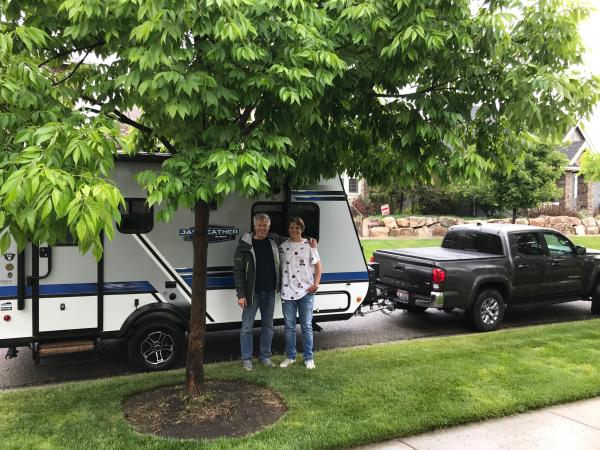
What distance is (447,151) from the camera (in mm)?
4699

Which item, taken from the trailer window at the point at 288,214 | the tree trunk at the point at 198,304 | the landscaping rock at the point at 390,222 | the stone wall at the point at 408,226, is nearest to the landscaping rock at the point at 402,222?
the stone wall at the point at 408,226

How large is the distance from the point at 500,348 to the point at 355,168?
353 cm

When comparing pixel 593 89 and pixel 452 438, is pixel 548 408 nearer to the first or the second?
pixel 452 438

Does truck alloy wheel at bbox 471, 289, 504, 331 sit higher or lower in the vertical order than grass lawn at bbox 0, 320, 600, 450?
higher

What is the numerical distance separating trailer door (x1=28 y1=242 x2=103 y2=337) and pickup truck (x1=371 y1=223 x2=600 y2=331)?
4.58 metres

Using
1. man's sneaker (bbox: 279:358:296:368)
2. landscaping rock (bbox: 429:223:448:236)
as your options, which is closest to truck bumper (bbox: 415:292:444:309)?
man's sneaker (bbox: 279:358:296:368)

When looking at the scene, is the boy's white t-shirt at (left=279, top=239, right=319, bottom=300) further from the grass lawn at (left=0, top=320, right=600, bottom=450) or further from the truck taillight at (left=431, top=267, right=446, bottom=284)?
the truck taillight at (left=431, top=267, right=446, bottom=284)

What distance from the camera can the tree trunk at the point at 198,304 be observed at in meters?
5.12

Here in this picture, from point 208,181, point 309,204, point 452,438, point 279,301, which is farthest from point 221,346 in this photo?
point 208,181

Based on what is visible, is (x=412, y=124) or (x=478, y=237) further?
(x=478, y=237)

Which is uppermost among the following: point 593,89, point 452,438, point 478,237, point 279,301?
point 593,89

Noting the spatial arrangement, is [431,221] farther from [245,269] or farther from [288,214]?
[245,269]

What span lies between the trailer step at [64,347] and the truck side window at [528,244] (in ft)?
23.5

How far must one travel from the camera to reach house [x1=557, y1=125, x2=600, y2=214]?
1460 inches
